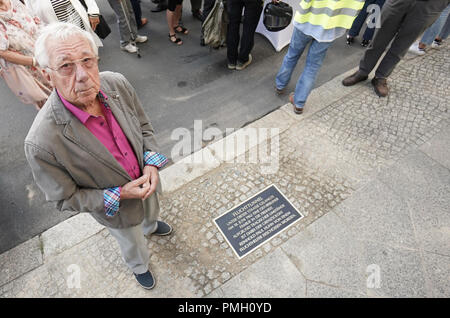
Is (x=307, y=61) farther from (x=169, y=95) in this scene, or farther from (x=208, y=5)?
(x=169, y=95)

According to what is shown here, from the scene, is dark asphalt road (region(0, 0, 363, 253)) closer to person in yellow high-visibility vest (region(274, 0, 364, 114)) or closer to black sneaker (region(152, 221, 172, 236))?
person in yellow high-visibility vest (region(274, 0, 364, 114))

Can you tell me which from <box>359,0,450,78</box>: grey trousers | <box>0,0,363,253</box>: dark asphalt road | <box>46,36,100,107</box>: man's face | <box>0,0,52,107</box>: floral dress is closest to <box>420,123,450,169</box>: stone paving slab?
<box>359,0,450,78</box>: grey trousers

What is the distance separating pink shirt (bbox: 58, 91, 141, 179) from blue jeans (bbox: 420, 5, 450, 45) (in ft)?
18.4

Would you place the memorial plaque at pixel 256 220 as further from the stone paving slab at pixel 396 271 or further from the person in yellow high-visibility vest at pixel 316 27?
the person in yellow high-visibility vest at pixel 316 27

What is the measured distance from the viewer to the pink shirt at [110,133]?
1.56 meters

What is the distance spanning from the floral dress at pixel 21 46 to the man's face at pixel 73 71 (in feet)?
5.31

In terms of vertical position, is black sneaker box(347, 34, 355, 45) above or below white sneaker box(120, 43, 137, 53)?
above

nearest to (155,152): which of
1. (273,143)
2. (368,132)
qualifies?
(273,143)

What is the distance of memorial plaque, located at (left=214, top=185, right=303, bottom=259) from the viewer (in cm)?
282

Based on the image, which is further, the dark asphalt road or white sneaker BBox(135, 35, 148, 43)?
white sneaker BBox(135, 35, 148, 43)

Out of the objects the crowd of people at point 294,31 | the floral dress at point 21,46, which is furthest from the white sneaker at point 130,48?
the floral dress at point 21,46

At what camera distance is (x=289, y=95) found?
14.3 feet

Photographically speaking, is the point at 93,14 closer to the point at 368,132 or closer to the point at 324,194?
the point at 324,194

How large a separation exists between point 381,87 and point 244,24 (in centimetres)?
242
